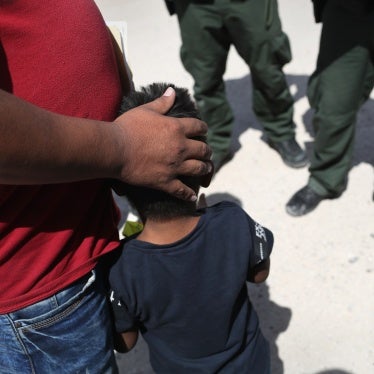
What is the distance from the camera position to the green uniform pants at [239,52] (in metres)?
2.65

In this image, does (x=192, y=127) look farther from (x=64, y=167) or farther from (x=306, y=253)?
(x=306, y=253)

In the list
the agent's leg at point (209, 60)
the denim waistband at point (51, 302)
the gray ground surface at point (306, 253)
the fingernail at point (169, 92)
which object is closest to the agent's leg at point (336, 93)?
the gray ground surface at point (306, 253)

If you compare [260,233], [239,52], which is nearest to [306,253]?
[239,52]

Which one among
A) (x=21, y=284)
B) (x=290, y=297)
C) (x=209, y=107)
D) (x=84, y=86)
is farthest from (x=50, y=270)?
(x=209, y=107)

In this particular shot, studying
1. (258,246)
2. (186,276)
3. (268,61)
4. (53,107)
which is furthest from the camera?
(268,61)

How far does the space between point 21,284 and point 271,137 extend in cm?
236

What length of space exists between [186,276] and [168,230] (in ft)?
0.39

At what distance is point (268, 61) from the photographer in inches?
109

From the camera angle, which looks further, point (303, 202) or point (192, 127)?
point (303, 202)

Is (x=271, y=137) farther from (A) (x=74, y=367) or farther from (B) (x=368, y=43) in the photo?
(A) (x=74, y=367)

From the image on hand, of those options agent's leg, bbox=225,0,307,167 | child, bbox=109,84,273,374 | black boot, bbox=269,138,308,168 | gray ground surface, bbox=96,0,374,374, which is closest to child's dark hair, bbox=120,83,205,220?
child, bbox=109,84,273,374

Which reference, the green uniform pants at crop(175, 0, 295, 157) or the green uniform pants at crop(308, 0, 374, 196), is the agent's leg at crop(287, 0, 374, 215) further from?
the green uniform pants at crop(175, 0, 295, 157)

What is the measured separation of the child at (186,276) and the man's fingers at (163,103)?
0.03m

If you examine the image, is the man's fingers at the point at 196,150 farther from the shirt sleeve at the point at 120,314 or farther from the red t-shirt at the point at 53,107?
the shirt sleeve at the point at 120,314
